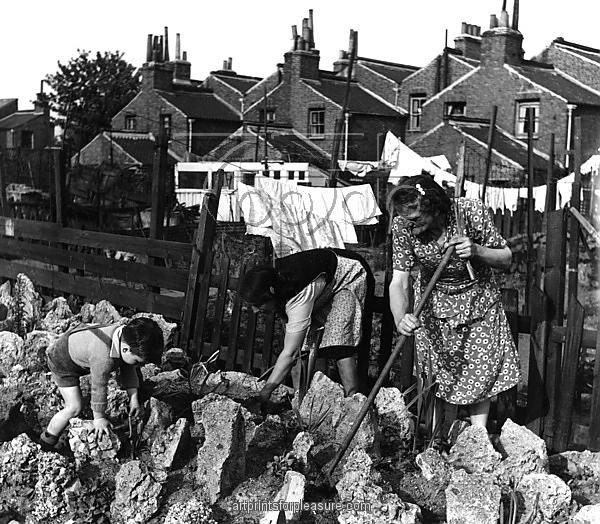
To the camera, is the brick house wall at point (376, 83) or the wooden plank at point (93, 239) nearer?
the wooden plank at point (93, 239)

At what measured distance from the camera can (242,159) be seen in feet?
96.2

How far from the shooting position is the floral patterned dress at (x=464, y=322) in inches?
151

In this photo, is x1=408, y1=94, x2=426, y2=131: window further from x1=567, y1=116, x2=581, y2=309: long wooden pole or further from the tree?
x1=567, y1=116, x2=581, y2=309: long wooden pole

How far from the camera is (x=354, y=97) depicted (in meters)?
31.9

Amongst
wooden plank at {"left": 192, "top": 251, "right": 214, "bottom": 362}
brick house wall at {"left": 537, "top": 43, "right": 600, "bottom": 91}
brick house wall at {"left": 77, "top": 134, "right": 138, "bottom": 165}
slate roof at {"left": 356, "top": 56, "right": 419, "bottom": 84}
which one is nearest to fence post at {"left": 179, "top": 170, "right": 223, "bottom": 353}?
wooden plank at {"left": 192, "top": 251, "right": 214, "bottom": 362}

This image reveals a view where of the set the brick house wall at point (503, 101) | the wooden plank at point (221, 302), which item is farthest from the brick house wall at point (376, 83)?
the wooden plank at point (221, 302)

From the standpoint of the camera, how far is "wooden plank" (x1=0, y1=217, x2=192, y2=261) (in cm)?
662

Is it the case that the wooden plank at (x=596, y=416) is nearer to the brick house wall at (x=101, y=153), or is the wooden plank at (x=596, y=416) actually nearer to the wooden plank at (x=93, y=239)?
the wooden plank at (x=93, y=239)

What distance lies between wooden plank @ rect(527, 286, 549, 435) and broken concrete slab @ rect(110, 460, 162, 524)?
2002 millimetres

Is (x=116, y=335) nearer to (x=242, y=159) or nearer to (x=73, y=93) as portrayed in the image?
(x=242, y=159)

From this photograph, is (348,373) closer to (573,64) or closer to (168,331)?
(168,331)

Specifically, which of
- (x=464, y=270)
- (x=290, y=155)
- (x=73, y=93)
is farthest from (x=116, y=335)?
(x=73, y=93)

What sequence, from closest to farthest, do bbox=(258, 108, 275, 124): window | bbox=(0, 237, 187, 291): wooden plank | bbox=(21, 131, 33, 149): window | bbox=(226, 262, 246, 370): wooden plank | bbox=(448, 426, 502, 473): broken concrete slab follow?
bbox=(448, 426, 502, 473): broken concrete slab < bbox=(226, 262, 246, 370): wooden plank < bbox=(0, 237, 187, 291): wooden plank < bbox=(258, 108, 275, 124): window < bbox=(21, 131, 33, 149): window

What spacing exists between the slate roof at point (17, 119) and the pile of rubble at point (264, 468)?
145 ft
